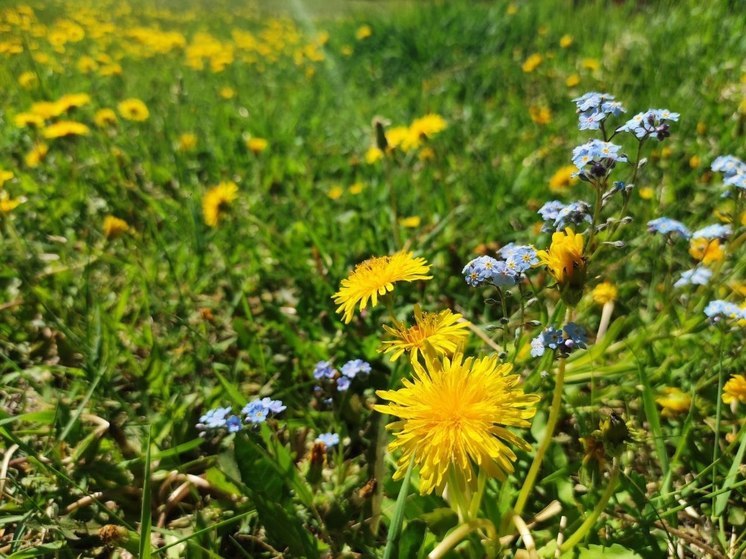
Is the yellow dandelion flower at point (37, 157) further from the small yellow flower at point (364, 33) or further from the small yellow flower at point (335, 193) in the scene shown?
the small yellow flower at point (364, 33)

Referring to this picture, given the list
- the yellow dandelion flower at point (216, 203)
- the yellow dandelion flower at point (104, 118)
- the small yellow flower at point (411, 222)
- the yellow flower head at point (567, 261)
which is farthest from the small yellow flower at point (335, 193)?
the yellow flower head at point (567, 261)

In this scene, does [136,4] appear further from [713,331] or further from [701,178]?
[713,331]

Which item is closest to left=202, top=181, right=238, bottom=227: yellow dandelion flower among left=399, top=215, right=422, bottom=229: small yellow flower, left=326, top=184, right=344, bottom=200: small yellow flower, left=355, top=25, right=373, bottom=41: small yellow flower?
left=326, top=184, right=344, bottom=200: small yellow flower

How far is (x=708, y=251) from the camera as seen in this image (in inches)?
62.9

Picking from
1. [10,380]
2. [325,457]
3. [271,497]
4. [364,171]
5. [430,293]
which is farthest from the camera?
[364,171]

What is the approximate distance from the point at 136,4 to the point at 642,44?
9401 mm

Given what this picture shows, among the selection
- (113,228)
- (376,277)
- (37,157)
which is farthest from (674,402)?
(37,157)

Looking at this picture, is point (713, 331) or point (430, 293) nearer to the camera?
point (713, 331)

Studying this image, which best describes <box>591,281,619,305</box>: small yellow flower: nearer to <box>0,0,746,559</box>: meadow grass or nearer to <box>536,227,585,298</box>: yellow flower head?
<box>0,0,746,559</box>: meadow grass

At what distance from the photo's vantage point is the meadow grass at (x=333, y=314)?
1160 mm

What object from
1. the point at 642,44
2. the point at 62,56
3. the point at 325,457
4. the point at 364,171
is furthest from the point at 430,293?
the point at 62,56

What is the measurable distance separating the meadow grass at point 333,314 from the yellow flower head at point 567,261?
35 mm

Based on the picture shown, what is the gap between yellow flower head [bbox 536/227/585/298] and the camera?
0.88m

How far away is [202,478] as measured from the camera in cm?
133
